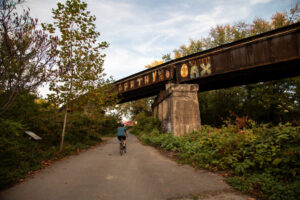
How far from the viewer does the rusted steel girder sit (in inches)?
371

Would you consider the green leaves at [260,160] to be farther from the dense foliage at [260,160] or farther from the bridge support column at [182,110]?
the bridge support column at [182,110]

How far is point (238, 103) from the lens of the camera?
21.6m

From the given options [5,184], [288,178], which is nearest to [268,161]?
[288,178]

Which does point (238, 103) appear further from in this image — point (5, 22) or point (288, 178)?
point (5, 22)

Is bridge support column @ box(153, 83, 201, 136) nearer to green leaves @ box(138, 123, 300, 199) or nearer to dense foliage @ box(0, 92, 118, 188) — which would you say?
green leaves @ box(138, 123, 300, 199)

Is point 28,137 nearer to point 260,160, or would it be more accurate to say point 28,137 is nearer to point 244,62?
point 260,160

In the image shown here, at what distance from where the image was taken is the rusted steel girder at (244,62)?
9430 mm

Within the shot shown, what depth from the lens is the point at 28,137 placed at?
8188 mm

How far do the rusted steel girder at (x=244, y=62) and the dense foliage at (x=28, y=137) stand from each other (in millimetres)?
7244

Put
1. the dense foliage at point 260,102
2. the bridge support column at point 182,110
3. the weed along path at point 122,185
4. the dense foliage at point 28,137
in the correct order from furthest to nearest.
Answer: the dense foliage at point 260,102 < the bridge support column at point 182,110 < the dense foliage at point 28,137 < the weed along path at point 122,185

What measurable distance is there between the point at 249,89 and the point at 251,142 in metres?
17.8

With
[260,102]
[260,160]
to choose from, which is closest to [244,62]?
[260,160]

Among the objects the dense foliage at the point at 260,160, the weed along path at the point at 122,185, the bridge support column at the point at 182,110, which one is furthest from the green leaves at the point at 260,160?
the bridge support column at the point at 182,110

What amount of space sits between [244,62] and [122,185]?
35.4 feet
